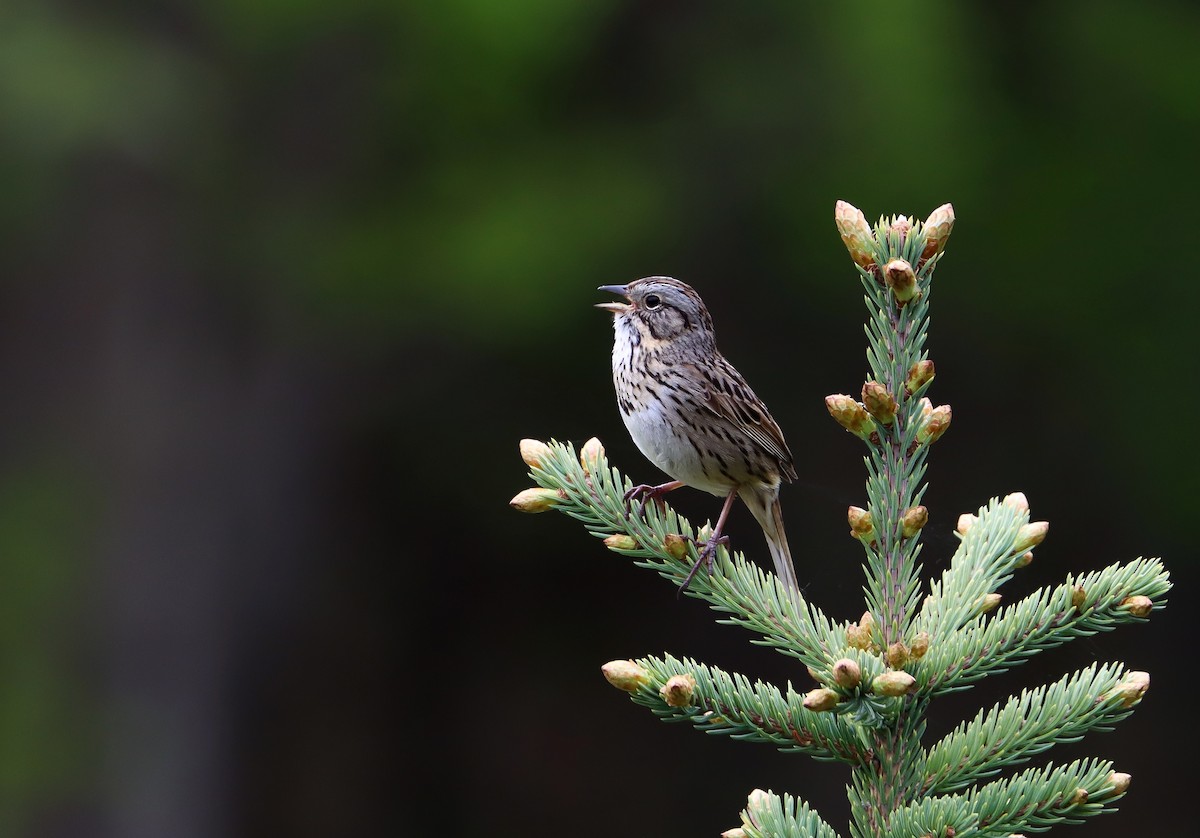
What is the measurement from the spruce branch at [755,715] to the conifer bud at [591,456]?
19.5 inches

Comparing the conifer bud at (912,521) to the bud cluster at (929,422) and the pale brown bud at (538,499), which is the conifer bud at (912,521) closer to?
the bud cluster at (929,422)

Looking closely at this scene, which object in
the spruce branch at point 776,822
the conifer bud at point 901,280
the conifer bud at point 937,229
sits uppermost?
the conifer bud at point 937,229

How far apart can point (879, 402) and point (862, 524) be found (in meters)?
0.18

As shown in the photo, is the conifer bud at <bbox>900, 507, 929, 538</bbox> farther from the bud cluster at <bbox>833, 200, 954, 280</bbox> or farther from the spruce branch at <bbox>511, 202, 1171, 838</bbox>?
the bud cluster at <bbox>833, 200, 954, 280</bbox>

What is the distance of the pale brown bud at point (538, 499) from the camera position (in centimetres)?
225

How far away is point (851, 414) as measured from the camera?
197 centimetres

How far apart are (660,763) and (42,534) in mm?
4501

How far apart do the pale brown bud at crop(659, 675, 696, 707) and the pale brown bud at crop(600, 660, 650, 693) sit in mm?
53

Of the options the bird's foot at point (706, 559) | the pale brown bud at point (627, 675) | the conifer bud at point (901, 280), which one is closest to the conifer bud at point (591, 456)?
the bird's foot at point (706, 559)

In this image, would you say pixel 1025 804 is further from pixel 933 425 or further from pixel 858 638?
pixel 933 425

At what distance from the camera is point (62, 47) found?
6918 millimetres

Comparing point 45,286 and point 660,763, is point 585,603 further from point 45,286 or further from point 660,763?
point 45,286

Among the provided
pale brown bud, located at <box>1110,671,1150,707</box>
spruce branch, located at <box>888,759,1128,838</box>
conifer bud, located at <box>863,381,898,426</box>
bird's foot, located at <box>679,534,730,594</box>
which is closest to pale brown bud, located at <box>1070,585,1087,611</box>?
pale brown bud, located at <box>1110,671,1150,707</box>

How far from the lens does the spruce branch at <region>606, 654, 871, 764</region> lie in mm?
1918
